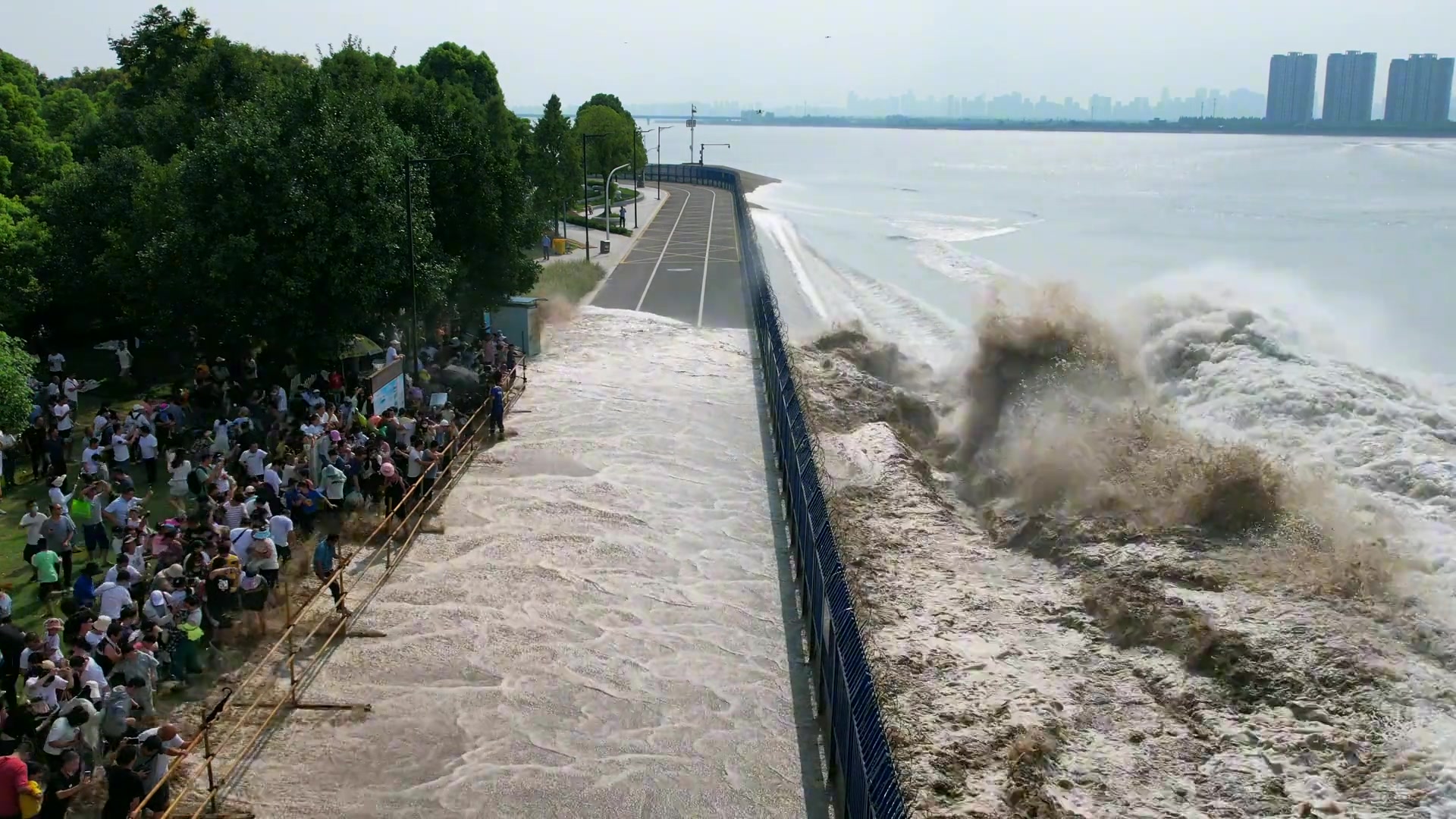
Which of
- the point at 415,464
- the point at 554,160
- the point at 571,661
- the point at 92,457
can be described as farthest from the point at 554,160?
the point at 571,661

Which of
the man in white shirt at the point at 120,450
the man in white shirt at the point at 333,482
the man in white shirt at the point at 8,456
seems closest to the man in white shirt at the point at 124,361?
the man in white shirt at the point at 8,456

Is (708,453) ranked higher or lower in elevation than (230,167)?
lower

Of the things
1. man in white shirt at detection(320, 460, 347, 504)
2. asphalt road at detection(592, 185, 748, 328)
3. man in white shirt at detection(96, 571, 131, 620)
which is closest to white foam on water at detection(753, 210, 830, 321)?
asphalt road at detection(592, 185, 748, 328)

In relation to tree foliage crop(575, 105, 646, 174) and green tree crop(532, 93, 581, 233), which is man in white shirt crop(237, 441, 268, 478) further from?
tree foliage crop(575, 105, 646, 174)

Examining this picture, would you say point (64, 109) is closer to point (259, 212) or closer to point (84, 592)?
point (259, 212)

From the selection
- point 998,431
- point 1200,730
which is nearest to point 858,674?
point 1200,730

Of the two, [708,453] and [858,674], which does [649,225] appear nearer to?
[708,453]

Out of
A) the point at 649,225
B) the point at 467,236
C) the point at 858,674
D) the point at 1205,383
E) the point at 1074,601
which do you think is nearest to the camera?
the point at 858,674
